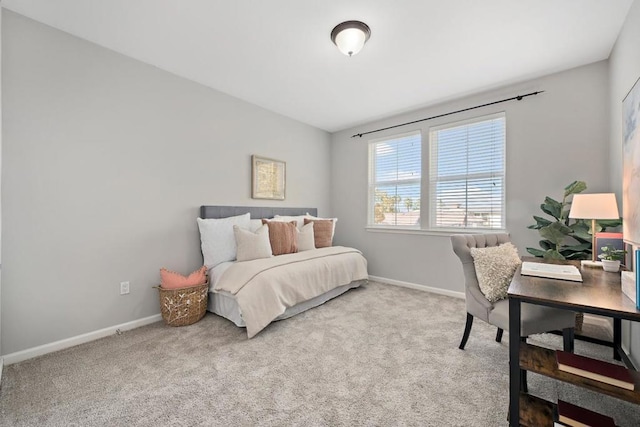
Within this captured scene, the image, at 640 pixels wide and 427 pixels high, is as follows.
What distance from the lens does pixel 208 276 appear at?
2.83 meters

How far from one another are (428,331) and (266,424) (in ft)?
5.38

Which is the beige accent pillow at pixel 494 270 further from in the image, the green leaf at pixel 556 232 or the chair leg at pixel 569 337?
the green leaf at pixel 556 232

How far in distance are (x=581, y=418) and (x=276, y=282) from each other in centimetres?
207

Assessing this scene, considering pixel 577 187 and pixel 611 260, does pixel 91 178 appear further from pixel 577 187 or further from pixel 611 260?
pixel 577 187

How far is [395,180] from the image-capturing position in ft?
13.3

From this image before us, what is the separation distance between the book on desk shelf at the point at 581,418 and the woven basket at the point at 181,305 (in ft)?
8.69

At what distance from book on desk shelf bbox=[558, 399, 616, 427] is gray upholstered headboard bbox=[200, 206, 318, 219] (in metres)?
3.12

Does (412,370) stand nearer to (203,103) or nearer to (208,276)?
(208,276)

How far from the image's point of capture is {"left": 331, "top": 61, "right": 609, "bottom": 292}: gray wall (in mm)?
2566

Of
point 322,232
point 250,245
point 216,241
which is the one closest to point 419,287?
point 322,232

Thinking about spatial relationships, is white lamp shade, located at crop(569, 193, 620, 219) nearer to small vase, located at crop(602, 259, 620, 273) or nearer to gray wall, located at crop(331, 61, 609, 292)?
small vase, located at crop(602, 259, 620, 273)

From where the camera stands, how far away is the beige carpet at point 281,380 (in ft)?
4.63

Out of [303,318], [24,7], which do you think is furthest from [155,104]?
[303,318]

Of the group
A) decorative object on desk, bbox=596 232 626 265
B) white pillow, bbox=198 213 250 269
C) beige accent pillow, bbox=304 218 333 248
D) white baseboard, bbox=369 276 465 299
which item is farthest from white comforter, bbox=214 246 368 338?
decorative object on desk, bbox=596 232 626 265
